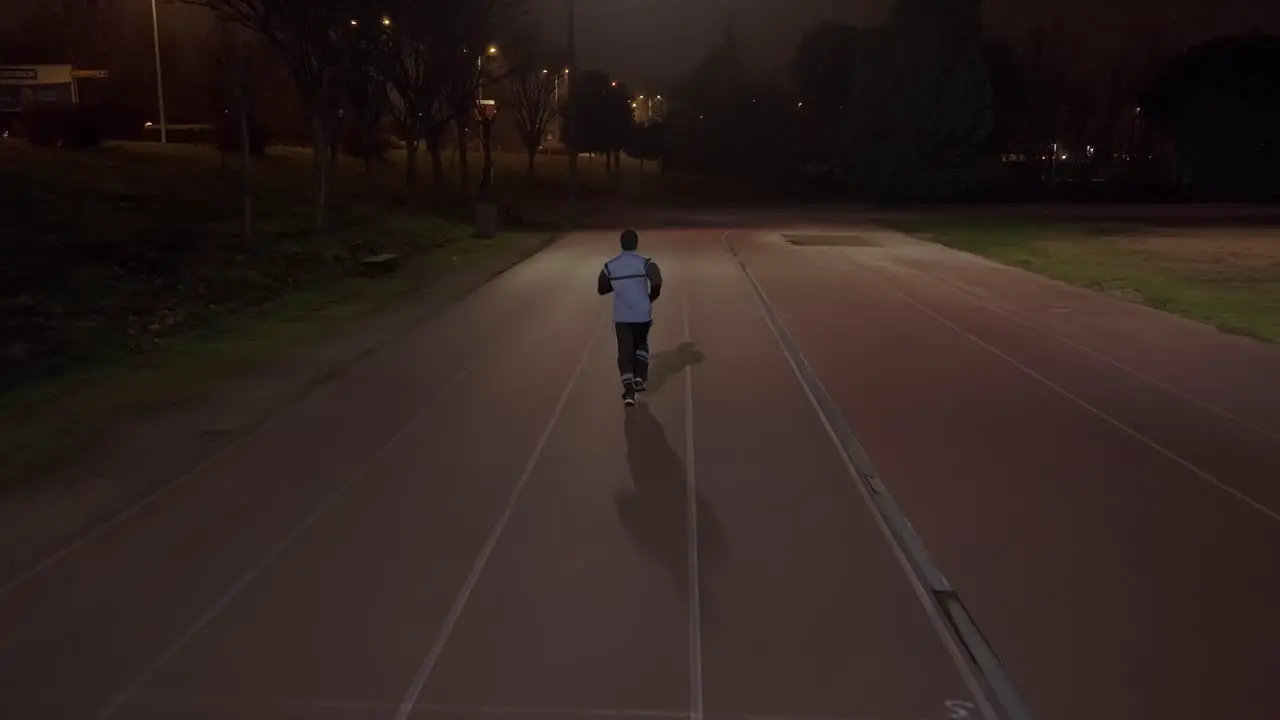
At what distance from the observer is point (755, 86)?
83250 millimetres

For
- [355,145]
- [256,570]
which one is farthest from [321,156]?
[355,145]

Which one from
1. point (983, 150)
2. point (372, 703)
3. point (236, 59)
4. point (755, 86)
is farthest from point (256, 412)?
point (755, 86)

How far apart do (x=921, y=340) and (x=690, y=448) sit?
710 cm

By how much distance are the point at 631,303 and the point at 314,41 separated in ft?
69.4

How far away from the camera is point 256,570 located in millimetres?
6926

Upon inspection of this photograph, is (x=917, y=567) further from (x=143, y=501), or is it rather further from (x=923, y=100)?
(x=923, y=100)

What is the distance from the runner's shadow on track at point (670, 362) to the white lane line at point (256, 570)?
112 inches

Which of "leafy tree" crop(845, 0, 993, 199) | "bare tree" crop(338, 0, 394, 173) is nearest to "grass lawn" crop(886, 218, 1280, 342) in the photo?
"bare tree" crop(338, 0, 394, 173)

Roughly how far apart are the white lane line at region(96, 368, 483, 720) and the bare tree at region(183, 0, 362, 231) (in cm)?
1973

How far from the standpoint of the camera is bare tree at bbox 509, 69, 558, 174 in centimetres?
7150

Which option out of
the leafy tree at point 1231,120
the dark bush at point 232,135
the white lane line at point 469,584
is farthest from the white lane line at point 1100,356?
the leafy tree at point 1231,120

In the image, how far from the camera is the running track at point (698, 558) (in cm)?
546

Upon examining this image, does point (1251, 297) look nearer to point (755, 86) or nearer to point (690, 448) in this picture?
point (690, 448)

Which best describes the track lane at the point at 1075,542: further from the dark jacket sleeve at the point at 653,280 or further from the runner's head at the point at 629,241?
the runner's head at the point at 629,241
